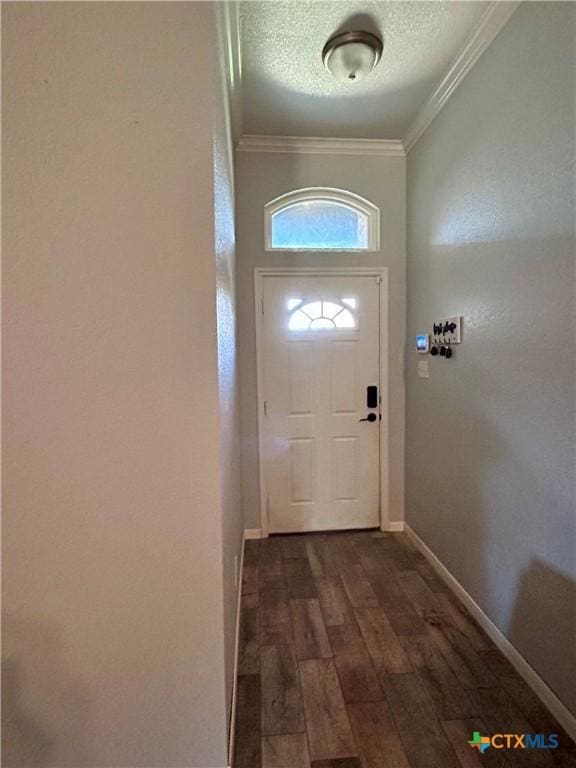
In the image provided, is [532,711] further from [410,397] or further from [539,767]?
[410,397]

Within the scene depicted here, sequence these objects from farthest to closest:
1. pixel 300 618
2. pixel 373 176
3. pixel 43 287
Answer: pixel 373 176, pixel 300 618, pixel 43 287

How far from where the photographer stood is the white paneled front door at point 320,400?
9.87 ft

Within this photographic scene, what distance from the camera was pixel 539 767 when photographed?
4.44 ft

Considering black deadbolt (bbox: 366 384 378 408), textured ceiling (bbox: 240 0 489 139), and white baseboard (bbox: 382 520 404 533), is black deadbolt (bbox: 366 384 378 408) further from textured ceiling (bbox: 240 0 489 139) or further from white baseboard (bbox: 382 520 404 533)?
textured ceiling (bbox: 240 0 489 139)

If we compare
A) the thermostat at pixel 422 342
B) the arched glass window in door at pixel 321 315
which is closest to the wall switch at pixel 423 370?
the thermostat at pixel 422 342

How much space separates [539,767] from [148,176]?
234 cm

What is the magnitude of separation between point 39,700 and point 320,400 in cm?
230

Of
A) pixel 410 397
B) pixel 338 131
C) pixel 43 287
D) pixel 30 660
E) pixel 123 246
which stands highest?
pixel 338 131

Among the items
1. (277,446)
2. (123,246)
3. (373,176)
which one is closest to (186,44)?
(123,246)

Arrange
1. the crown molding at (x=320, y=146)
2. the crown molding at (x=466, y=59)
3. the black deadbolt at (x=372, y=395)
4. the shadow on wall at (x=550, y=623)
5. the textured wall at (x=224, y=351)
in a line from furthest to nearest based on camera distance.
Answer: the black deadbolt at (x=372, y=395)
the crown molding at (x=320, y=146)
the crown molding at (x=466, y=59)
the shadow on wall at (x=550, y=623)
the textured wall at (x=224, y=351)

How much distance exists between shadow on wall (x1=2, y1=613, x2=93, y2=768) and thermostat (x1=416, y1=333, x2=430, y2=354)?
2.46 metres

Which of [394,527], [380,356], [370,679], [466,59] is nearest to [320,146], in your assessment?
[466,59]

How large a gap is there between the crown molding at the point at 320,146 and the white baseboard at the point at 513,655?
9.80 feet

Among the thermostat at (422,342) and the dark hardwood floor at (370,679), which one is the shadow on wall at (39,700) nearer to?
the dark hardwood floor at (370,679)
